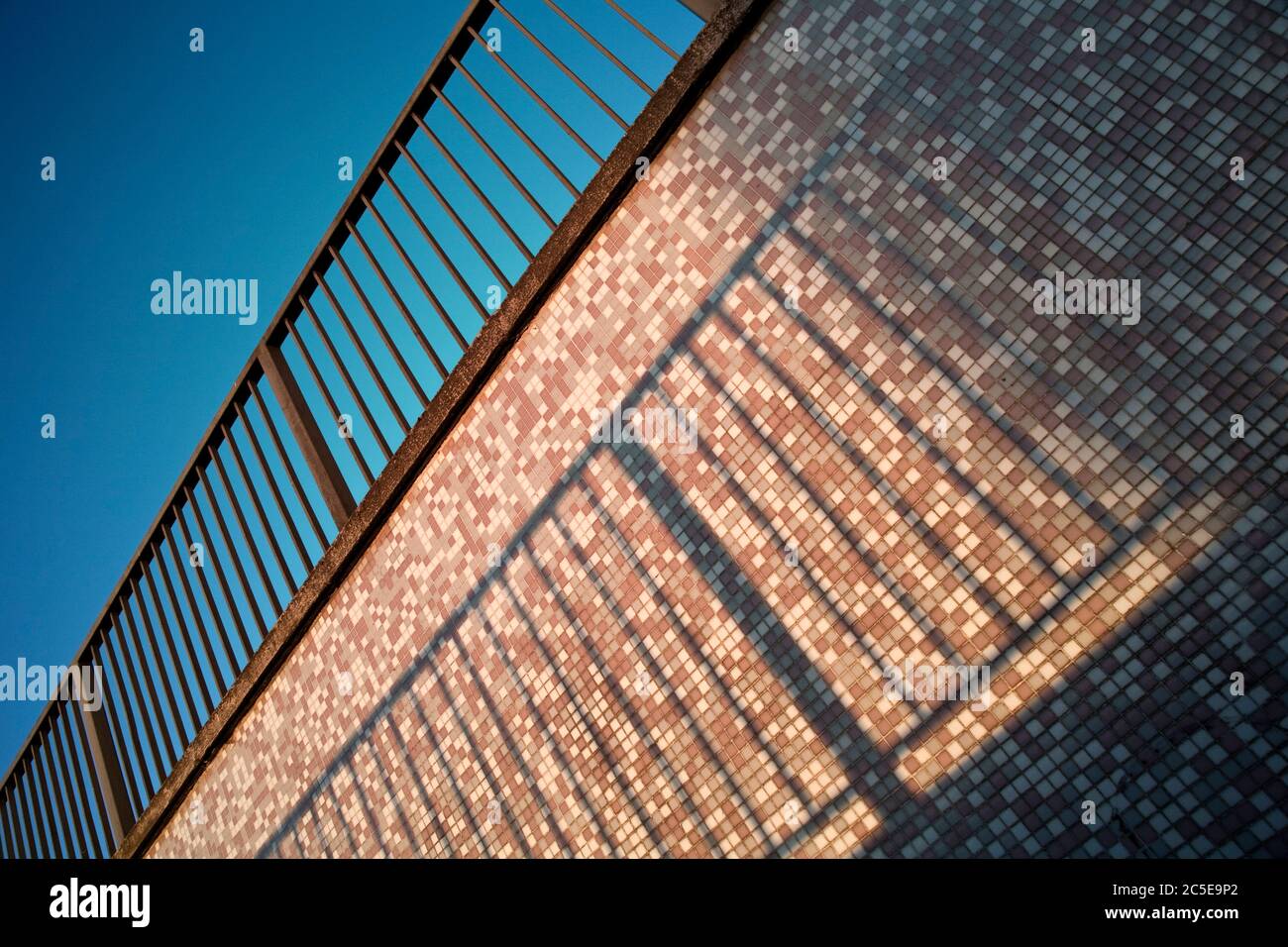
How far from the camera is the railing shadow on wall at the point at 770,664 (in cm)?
202

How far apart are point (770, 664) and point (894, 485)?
26.2 inches

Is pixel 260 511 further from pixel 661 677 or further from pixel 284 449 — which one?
pixel 661 677

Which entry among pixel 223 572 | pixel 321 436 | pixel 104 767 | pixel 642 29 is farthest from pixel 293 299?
pixel 104 767

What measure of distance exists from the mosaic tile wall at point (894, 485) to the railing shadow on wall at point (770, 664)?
1cm

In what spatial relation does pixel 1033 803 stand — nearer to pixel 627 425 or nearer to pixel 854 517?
pixel 854 517

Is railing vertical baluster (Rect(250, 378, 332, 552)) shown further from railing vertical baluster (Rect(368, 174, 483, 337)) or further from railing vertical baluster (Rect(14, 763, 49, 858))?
railing vertical baluster (Rect(14, 763, 49, 858))

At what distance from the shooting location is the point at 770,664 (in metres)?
2.55

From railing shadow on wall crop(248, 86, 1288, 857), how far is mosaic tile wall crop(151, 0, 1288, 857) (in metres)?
0.01

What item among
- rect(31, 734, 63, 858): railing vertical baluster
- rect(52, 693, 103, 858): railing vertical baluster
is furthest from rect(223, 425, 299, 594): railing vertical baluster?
rect(31, 734, 63, 858): railing vertical baluster

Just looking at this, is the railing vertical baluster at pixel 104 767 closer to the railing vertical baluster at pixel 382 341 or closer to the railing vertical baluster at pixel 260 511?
the railing vertical baluster at pixel 260 511

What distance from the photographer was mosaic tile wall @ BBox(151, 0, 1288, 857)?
200 cm

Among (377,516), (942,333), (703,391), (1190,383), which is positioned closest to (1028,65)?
(942,333)

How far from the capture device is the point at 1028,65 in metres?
2.44
